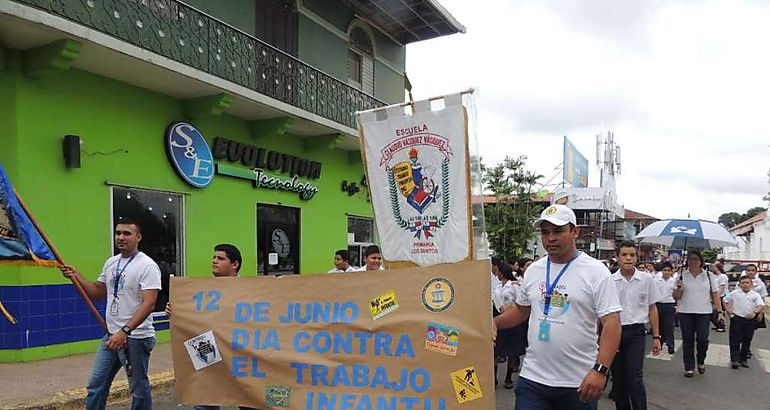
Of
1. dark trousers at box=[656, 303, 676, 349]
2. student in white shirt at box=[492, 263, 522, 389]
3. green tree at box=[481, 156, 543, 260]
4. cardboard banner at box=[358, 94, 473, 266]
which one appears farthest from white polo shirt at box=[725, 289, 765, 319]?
green tree at box=[481, 156, 543, 260]

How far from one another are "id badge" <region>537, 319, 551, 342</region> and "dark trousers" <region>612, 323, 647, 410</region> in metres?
2.19

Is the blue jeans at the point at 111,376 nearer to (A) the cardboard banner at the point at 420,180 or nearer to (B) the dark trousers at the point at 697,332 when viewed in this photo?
(A) the cardboard banner at the point at 420,180

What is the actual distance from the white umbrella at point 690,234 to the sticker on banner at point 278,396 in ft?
22.8

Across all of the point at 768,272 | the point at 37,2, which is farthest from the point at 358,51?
the point at 768,272

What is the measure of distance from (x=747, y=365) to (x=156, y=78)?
10543 mm

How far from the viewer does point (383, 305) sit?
401 cm

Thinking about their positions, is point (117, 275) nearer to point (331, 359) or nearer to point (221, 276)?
point (221, 276)

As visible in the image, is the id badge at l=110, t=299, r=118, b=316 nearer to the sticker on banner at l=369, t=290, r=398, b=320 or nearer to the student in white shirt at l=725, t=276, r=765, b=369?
the sticker on banner at l=369, t=290, r=398, b=320

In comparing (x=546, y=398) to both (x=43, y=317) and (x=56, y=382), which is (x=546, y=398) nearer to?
(x=56, y=382)

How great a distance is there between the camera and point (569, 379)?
11.0 feet

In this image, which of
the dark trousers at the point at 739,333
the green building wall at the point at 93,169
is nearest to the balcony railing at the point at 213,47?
the green building wall at the point at 93,169

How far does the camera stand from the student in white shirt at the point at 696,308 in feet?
27.6

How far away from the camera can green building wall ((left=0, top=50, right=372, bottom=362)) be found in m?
7.88

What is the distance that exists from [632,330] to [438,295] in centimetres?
284
